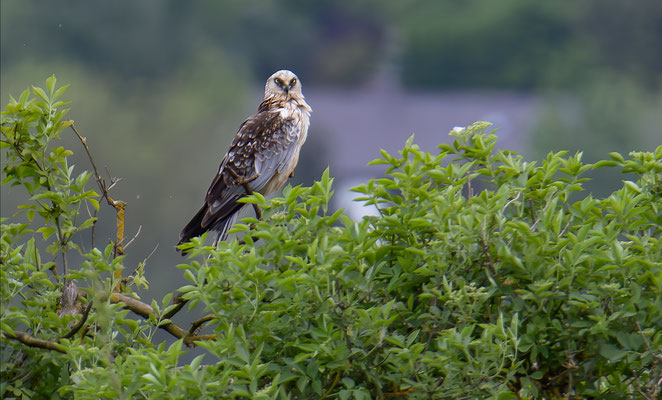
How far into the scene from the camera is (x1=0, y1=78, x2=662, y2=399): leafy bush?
276 centimetres

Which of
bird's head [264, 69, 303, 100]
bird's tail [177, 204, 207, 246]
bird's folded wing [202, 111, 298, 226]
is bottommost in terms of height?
bird's tail [177, 204, 207, 246]

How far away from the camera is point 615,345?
2.86m

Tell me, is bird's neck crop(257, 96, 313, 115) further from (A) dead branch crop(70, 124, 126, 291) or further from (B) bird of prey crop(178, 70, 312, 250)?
(A) dead branch crop(70, 124, 126, 291)

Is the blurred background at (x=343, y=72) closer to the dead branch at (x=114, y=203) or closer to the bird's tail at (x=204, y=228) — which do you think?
the bird's tail at (x=204, y=228)

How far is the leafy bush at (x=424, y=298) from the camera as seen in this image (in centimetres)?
276

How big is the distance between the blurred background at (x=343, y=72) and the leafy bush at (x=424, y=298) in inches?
1120

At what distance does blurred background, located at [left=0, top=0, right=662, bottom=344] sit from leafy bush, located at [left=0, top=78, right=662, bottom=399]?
2844 cm

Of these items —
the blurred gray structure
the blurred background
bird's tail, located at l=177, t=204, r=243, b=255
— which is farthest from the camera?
the blurred gray structure

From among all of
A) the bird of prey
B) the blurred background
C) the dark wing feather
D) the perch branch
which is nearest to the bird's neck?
the bird of prey

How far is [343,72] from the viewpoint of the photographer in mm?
78562

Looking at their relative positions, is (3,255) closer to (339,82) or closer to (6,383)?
(6,383)

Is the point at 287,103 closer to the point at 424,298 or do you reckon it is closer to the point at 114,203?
the point at 114,203

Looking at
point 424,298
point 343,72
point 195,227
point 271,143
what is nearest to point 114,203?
point 424,298

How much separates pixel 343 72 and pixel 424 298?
76.4 meters
